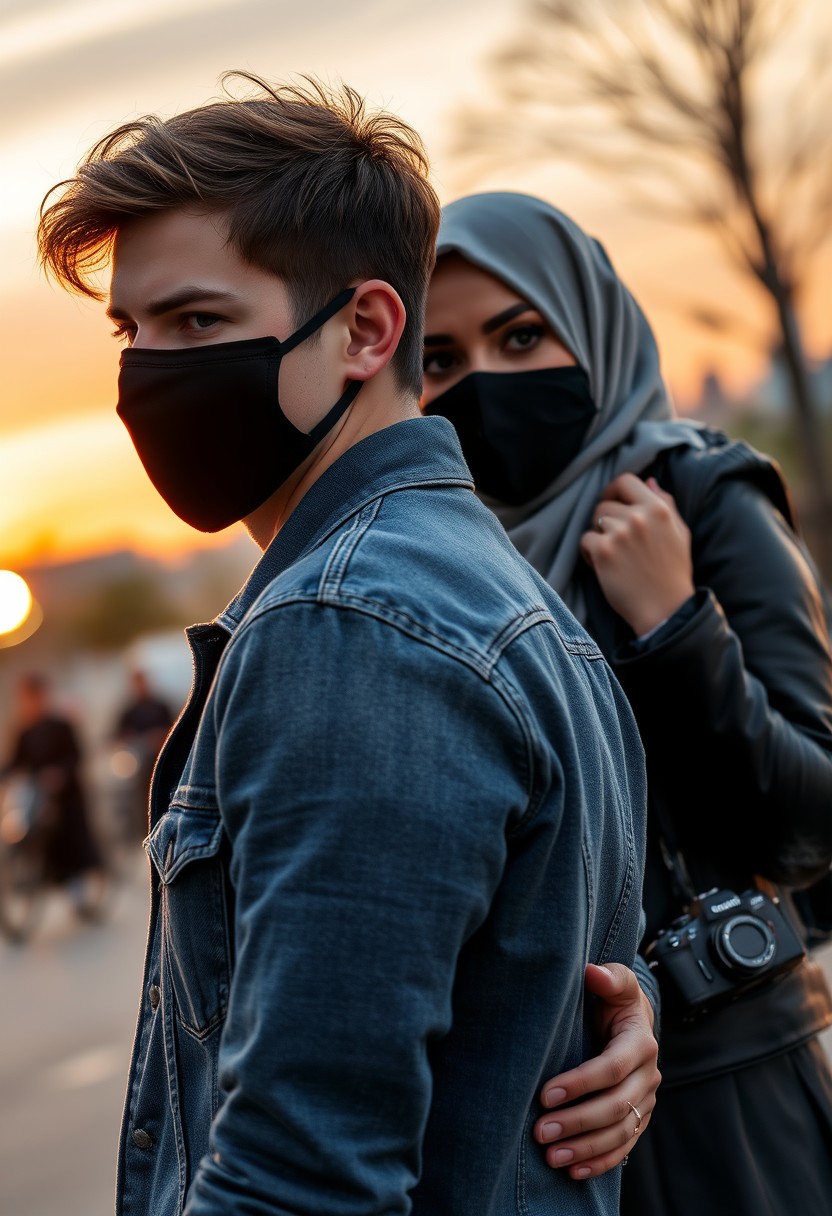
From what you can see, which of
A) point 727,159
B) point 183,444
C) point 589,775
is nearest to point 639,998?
point 589,775

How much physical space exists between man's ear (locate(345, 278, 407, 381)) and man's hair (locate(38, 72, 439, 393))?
3cm

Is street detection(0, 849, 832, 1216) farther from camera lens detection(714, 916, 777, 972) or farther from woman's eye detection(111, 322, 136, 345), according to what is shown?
woman's eye detection(111, 322, 136, 345)

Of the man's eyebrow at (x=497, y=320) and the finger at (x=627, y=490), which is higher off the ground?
the man's eyebrow at (x=497, y=320)

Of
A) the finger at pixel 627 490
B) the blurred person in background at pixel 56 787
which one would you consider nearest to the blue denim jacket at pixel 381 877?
the finger at pixel 627 490

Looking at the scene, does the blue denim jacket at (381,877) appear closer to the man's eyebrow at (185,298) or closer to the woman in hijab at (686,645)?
the man's eyebrow at (185,298)

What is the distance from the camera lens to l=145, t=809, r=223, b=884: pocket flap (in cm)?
127

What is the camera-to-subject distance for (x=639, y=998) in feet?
4.79

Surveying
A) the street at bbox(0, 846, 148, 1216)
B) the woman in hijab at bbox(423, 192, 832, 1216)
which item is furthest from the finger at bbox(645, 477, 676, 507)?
the street at bbox(0, 846, 148, 1216)

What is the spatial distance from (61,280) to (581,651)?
0.84 meters

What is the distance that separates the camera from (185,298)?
1418 millimetres

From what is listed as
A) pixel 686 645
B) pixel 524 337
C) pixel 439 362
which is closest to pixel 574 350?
pixel 524 337

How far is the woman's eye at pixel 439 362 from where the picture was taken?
2311 mm

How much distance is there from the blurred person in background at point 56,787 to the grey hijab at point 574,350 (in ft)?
27.8

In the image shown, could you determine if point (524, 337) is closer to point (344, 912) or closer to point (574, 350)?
point (574, 350)
